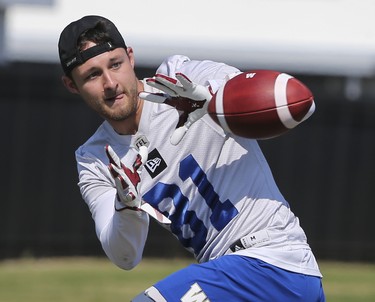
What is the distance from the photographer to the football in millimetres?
4344

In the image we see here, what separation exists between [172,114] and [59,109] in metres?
7.01

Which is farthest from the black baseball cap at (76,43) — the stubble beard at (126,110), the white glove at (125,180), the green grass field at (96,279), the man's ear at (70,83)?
the green grass field at (96,279)

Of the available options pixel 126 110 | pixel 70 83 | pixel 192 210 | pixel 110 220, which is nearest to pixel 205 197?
pixel 192 210

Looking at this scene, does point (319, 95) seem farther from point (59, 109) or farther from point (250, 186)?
point (250, 186)

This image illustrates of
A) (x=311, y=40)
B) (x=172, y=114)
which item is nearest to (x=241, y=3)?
(x=311, y=40)

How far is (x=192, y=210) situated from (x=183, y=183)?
0.44 feet

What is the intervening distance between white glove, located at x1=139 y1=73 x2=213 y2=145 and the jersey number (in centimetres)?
22

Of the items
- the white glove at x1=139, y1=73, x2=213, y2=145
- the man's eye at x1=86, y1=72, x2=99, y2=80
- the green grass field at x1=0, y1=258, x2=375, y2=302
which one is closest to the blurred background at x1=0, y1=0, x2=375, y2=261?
the green grass field at x1=0, y1=258, x2=375, y2=302

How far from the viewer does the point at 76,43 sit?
15.7 feet

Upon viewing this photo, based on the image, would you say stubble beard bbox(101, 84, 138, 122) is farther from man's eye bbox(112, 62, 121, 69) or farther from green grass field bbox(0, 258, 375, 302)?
green grass field bbox(0, 258, 375, 302)

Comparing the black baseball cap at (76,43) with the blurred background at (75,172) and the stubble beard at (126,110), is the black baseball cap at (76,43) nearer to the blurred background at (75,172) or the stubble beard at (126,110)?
the stubble beard at (126,110)

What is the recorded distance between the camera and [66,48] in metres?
4.82

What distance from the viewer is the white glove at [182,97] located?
4422 millimetres

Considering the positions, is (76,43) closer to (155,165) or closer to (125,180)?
(155,165)
